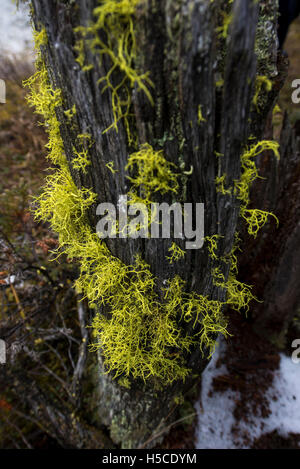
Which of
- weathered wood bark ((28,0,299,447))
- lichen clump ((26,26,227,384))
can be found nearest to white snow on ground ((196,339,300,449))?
lichen clump ((26,26,227,384))

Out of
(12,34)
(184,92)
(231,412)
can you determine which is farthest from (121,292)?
(12,34)

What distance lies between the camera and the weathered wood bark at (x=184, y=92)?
2.29ft

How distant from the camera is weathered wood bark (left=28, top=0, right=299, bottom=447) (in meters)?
0.70

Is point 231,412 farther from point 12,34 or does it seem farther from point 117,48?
point 12,34

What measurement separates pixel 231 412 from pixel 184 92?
119 inches

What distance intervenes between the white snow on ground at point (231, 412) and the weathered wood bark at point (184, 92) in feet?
6.99

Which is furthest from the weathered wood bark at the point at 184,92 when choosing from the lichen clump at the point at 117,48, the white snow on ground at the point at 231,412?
the white snow on ground at the point at 231,412

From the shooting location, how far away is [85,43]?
0.76 meters

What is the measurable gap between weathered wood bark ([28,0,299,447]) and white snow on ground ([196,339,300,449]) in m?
2.13

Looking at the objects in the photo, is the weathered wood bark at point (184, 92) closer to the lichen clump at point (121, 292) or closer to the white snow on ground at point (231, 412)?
the lichen clump at point (121, 292)

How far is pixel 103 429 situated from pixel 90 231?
2212 mm
